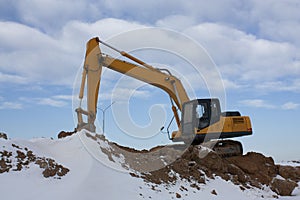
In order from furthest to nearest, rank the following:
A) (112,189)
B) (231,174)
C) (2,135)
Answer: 1. (231,174)
2. (2,135)
3. (112,189)

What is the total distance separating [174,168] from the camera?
1156 centimetres

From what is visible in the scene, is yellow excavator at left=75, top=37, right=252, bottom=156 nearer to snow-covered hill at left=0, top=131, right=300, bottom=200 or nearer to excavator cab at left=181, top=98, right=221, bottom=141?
excavator cab at left=181, top=98, right=221, bottom=141

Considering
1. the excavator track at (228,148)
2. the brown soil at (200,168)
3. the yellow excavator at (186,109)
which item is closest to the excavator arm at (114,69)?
the yellow excavator at (186,109)

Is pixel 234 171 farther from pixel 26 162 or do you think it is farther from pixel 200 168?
pixel 26 162

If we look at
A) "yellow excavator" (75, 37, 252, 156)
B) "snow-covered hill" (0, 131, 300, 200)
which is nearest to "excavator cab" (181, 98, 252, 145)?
"yellow excavator" (75, 37, 252, 156)

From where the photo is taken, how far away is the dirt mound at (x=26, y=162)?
8.12 meters

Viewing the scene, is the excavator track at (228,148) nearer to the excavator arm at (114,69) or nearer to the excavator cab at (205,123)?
the excavator cab at (205,123)

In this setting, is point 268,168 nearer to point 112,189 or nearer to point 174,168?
point 174,168

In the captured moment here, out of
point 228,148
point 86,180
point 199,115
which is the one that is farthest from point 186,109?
point 86,180

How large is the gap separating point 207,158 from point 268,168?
11.4ft

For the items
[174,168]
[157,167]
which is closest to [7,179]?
[157,167]

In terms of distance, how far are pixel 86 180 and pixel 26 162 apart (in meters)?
1.88

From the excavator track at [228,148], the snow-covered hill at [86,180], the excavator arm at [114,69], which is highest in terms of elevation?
the excavator arm at [114,69]

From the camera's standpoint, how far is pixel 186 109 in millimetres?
14836
